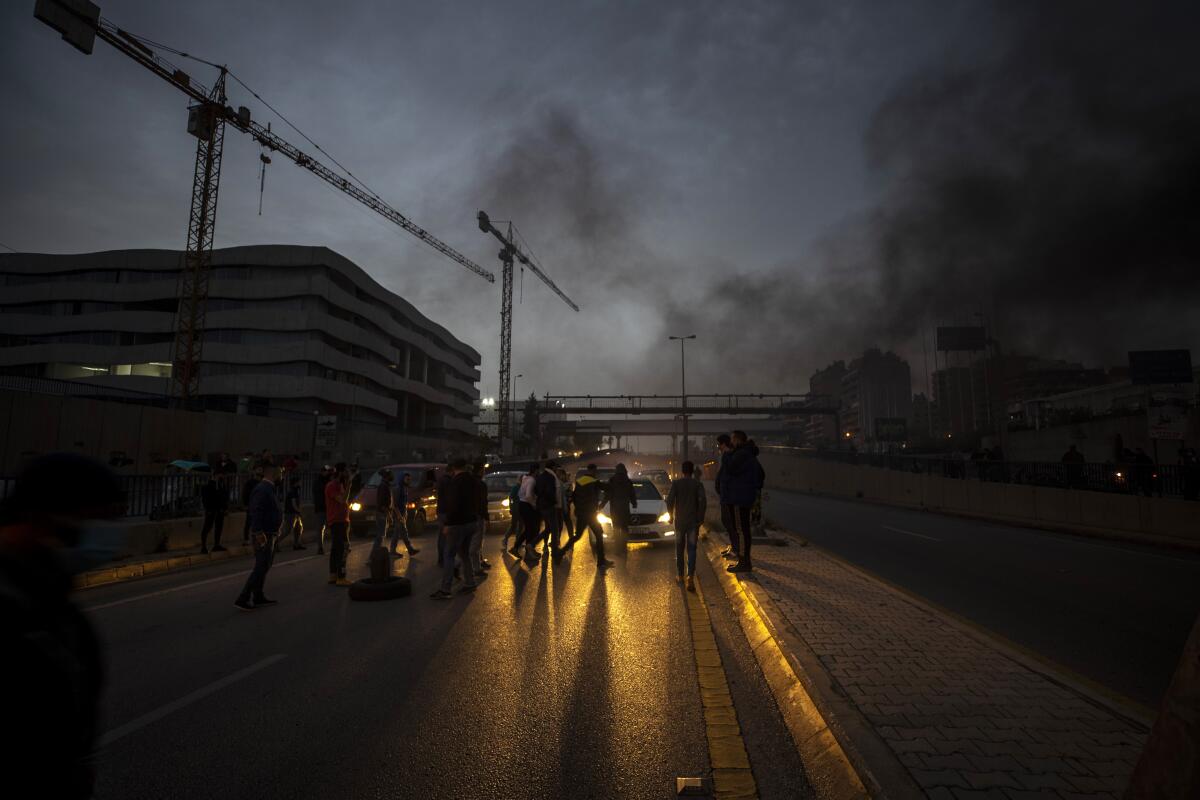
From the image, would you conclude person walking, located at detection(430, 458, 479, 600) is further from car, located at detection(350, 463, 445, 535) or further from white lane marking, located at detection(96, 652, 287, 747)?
car, located at detection(350, 463, 445, 535)

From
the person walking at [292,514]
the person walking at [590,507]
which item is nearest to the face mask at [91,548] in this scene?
the person walking at [590,507]

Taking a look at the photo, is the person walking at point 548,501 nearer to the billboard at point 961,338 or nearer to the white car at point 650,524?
the white car at point 650,524

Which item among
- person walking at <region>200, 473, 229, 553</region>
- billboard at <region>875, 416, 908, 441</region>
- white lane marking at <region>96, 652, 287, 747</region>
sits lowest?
white lane marking at <region>96, 652, 287, 747</region>

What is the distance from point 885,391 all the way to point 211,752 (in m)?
202

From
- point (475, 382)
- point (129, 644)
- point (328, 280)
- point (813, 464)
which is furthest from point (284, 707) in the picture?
point (475, 382)

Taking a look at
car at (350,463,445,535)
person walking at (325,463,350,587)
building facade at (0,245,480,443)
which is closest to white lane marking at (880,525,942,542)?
car at (350,463,445,535)

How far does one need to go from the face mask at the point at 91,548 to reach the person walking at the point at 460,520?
6.77m

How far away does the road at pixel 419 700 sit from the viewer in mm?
3516

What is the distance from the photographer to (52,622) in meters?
1.83

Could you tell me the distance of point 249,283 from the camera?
55.3 meters

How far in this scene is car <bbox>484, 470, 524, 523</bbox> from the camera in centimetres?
1677

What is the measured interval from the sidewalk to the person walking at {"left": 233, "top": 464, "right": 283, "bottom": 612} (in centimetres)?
601

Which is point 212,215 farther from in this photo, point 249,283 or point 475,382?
point 475,382

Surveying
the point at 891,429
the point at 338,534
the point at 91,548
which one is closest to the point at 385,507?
the point at 338,534
